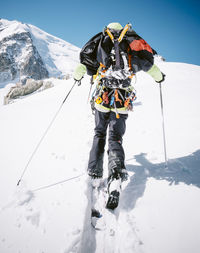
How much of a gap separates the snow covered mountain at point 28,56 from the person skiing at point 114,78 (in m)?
115

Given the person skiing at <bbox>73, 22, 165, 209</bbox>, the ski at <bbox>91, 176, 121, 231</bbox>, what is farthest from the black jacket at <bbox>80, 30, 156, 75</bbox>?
the ski at <bbox>91, 176, 121, 231</bbox>

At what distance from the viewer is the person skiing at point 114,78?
205cm

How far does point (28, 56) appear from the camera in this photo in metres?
116

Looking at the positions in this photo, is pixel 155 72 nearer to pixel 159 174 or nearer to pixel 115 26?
pixel 115 26

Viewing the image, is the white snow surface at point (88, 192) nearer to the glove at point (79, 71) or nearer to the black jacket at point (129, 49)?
the glove at point (79, 71)

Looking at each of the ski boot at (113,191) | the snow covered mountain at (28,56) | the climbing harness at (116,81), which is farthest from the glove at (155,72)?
the snow covered mountain at (28,56)

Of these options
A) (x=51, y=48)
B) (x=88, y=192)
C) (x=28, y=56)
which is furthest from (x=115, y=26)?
(x=51, y=48)

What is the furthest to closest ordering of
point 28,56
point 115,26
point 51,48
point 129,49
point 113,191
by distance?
point 51,48 < point 28,56 < point 115,26 < point 129,49 < point 113,191

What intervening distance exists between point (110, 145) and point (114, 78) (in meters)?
1.09

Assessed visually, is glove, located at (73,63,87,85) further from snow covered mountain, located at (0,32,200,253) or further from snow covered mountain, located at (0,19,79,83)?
snow covered mountain, located at (0,19,79,83)

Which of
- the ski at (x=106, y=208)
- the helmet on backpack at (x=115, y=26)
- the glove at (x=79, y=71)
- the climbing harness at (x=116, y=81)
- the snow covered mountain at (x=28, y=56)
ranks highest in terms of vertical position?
the snow covered mountain at (x=28, y=56)

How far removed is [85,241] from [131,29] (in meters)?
2.91

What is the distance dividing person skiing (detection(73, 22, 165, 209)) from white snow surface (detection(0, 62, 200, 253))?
0.40 metres

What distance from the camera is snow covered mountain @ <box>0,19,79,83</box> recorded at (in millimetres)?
108250
